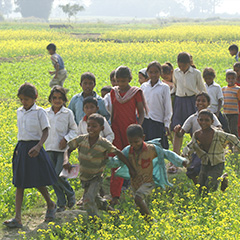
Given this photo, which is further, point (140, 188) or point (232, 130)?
point (232, 130)

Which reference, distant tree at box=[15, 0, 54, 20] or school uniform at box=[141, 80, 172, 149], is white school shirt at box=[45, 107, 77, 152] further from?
distant tree at box=[15, 0, 54, 20]

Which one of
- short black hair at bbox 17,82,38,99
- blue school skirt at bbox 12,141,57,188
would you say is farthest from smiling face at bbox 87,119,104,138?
short black hair at bbox 17,82,38,99

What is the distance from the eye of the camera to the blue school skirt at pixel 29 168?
18.6 feet

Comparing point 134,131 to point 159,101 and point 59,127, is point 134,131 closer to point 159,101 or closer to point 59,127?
point 59,127

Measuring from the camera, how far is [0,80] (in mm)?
20078

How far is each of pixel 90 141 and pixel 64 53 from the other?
25.9 metres

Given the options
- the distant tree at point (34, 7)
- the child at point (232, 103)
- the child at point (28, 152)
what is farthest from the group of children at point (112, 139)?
the distant tree at point (34, 7)

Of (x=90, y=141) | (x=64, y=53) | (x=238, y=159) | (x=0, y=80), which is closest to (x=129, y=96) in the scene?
(x=90, y=141)

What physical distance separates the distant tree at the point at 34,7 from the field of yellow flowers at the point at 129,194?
7418 cm

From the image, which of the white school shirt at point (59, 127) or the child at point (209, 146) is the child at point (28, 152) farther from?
the child at point (209, 146)

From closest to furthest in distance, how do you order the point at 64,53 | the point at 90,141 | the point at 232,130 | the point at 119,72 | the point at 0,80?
the point at 90,141
the point at 119,72
the point at 232,130
the point at 0,80
the point at 64,53

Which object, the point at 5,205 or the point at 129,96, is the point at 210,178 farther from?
the point at 5,205

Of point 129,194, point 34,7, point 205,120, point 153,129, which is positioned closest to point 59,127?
point 129,194

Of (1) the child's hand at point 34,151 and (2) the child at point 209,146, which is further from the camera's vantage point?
(2) the child at point 209,146
